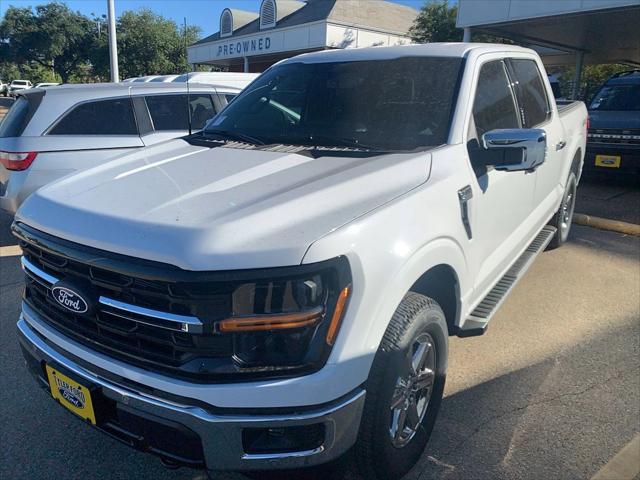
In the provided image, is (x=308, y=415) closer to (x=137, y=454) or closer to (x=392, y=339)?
(x=392, y=339)

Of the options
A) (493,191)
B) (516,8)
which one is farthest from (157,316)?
(516,8)

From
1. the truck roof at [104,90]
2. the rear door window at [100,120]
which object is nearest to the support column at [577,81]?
the truck roof at [104,90]

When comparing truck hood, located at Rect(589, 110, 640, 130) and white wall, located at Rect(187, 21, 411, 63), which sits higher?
white wall, located at Rect(187, 21, 411, 63)

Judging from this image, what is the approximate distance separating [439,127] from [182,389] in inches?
74.9

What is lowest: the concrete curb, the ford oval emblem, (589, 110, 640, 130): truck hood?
the concrete curb

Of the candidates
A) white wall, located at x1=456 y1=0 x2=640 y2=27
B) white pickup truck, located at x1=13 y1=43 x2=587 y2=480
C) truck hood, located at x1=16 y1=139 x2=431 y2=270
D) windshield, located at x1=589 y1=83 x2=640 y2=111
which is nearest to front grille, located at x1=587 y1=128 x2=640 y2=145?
windshield, located at x1=589 y1=83 x2=640 y2=111

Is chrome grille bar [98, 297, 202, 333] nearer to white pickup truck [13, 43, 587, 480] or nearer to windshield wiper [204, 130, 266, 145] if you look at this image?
white pickup truck [13, 43, 587, 480]

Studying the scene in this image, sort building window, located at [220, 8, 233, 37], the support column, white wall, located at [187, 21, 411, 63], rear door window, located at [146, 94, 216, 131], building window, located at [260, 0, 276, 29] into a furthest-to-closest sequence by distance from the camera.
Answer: building window, located at [220, 8, 233, 37]
building window, located at [260, 0, 276, 29]
white wall, located at [187, 21, 411, 63]
the support column
rear door window, located at [146, 94, 216, 131]

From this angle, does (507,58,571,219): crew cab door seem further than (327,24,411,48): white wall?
No

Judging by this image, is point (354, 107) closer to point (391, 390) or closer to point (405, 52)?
point (405, 52)

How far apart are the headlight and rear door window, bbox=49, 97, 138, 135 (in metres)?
4.88

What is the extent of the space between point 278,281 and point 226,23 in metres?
32.1

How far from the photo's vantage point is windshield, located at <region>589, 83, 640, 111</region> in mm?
9215

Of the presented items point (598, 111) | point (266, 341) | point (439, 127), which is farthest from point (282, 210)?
point (598, 111)
